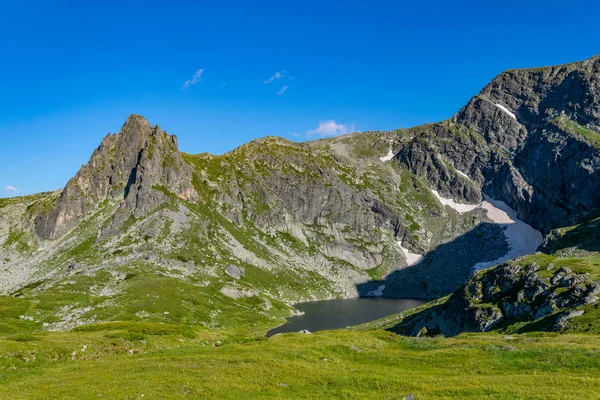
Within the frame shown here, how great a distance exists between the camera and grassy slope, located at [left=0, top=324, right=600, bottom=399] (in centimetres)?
2405

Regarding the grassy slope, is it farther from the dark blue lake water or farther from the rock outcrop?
the dark blue lake water

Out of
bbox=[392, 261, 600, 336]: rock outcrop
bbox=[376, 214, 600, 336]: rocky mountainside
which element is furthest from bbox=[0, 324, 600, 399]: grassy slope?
bbox=[392, 261, 600, 336]: rock outcrop

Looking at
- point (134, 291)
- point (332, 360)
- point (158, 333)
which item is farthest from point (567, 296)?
point (134, 291)

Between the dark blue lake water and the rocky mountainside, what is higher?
the rocky mountainside

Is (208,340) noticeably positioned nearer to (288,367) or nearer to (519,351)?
(288,367)

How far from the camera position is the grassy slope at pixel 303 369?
24.0 metres

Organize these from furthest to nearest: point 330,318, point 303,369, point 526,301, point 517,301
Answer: point 330,318 → point 517,301 → point 526,301 → point 303,369

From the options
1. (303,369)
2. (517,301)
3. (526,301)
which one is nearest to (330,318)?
(517,301)

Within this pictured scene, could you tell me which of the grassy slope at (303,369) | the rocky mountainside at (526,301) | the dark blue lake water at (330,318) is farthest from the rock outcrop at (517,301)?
the dark blue lake water at (330,318)

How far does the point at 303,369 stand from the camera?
30.5 metres

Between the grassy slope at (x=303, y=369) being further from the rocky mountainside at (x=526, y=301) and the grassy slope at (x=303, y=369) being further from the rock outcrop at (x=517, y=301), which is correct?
the rock outcrop at (x=517, y=301)

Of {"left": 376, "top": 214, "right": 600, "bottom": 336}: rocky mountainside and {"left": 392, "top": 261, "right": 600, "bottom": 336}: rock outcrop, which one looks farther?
{"left": 392, "top": 261, "right": 600, "bottom": 336}: rock outcrop

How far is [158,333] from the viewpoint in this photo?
5003 centimetres

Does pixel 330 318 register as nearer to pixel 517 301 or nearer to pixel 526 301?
pixel 517 301
